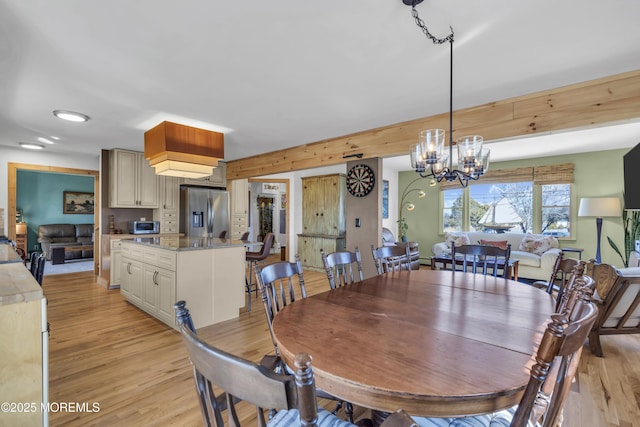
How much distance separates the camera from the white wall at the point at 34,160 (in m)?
4.87

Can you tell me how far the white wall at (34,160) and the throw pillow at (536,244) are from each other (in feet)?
27.3

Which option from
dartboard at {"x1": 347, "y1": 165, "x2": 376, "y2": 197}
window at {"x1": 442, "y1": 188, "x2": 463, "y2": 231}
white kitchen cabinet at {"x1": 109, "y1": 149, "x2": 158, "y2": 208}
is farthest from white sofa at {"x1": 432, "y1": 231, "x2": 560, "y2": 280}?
white kitchen cabinet at {"x1": 109, "y1": 149, "x2": 158, "y2": 208}

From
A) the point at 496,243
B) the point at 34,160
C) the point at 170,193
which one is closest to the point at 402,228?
the point at 496,243

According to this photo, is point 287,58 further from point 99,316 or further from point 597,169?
point 597,169

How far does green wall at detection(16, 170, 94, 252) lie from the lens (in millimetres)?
7680

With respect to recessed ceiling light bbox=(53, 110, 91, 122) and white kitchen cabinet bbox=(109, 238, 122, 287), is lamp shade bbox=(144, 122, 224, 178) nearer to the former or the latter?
recessed ceiling light bbox=(53, 110, 91, 122)

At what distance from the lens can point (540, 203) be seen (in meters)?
5.84

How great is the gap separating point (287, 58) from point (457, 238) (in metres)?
5.52

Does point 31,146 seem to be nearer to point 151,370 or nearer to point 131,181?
point 131,181

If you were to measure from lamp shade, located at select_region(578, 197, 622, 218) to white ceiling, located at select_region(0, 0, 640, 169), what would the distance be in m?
3.54

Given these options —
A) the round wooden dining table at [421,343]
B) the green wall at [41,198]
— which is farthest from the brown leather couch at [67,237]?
the round wooden dining table at [421,343]

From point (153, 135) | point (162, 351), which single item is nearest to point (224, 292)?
point (162, 351)

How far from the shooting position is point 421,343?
1.10 m

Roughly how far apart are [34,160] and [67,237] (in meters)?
3.43
